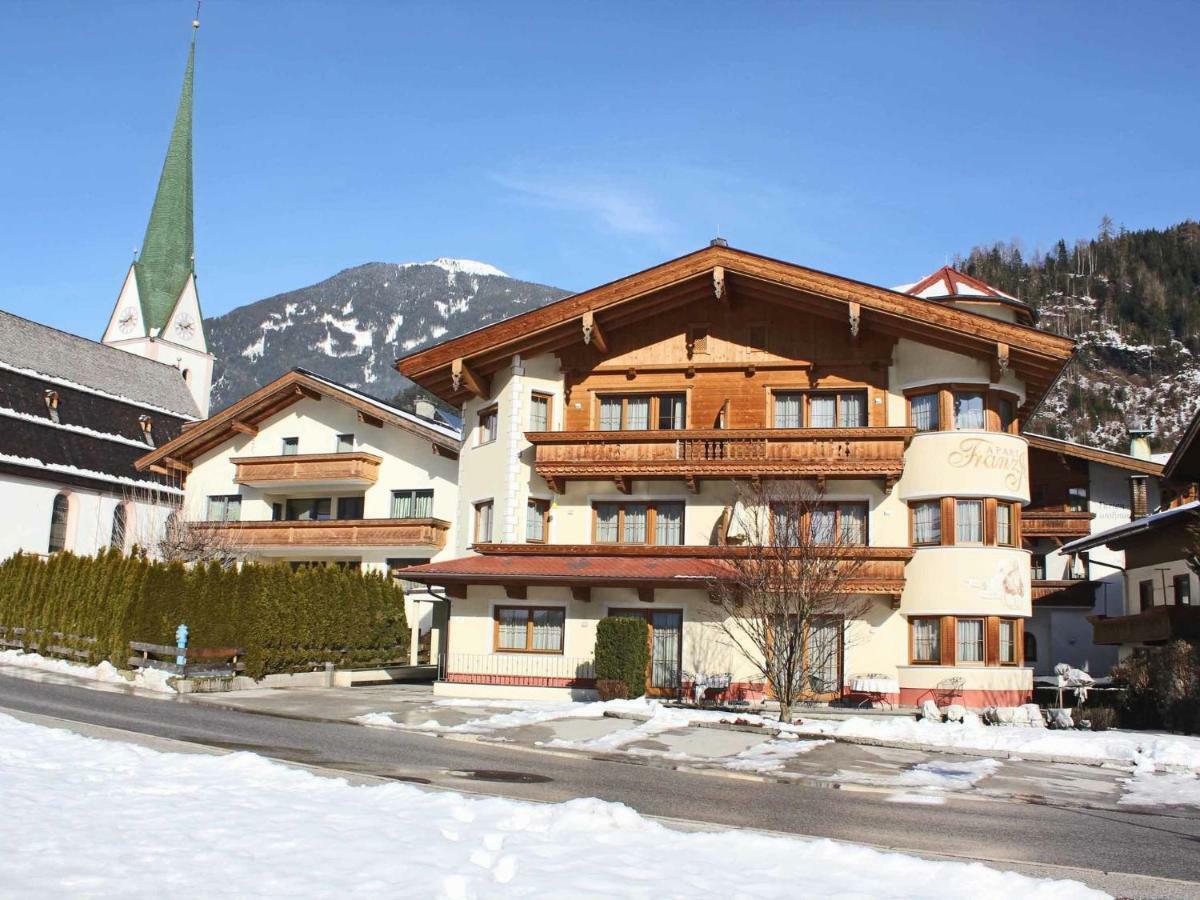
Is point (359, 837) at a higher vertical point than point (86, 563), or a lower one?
lower

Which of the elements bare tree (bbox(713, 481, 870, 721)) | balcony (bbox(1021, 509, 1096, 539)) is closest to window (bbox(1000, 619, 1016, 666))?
bare tree (bbox(713, 481, 870, 721))

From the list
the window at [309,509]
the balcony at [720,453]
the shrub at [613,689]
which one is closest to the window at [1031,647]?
the balcony at [720,453]

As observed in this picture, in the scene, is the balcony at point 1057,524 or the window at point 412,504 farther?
the window at point 412,504

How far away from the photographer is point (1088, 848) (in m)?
11.6

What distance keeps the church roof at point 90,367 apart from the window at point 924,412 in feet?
149

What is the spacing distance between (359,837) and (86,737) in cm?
807

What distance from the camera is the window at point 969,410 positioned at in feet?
96.8

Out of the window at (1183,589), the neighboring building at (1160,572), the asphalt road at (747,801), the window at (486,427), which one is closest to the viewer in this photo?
the asphalt road at (747,801)

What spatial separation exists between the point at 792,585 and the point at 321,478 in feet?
81.1

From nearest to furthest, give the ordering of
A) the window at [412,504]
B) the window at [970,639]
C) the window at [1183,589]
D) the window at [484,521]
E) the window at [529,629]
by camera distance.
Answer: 1. the window at [970,639]
2. the window at [529,629]
3. the window at [1183,589]
4. the window at [484,521]
5. the window at [412,504]

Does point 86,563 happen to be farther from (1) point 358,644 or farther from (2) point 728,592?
(2) point 728,592

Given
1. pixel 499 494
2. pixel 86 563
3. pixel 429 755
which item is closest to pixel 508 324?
pixel 499 494

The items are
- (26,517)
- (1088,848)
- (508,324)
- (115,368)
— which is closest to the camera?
(1088,848)

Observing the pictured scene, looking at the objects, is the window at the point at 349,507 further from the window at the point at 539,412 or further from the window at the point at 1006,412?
the window at the point at 1006,412
